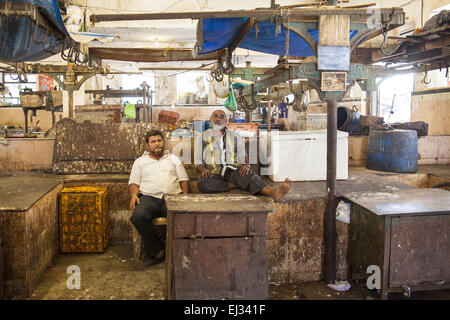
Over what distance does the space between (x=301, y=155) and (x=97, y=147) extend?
317 centimetres

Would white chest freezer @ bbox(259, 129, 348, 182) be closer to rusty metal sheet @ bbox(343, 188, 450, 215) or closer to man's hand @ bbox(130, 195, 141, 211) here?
rusty metal sheet @ bbox(343, 188, 450, 215)

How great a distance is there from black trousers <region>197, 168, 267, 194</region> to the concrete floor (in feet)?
3.76

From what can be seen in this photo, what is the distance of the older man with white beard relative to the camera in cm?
423

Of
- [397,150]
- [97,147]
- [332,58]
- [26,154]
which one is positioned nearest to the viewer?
[332,58]

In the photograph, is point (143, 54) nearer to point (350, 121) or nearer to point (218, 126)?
point (218, 126)

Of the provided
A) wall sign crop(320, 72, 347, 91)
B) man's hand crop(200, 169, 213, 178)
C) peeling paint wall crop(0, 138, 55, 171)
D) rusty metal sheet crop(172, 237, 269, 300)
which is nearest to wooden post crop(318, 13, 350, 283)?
wall sign crop(320, 72, 347, 91)

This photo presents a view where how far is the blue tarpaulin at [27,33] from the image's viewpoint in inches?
137

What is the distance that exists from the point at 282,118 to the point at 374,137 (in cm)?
458

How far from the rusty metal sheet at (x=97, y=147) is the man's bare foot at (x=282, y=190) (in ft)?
7.99

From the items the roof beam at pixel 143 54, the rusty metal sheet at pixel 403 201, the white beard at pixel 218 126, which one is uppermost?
the roof beam at pixel 143 54

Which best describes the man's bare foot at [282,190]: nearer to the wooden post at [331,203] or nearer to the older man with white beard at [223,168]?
the older man with white beard at [223,168]

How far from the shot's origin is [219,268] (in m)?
2.99

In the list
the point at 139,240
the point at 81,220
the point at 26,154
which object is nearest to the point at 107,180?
the point at 81,220

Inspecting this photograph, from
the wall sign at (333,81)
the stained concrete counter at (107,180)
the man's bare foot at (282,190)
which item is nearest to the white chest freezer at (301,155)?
the stained concrete counter at (107,180)
